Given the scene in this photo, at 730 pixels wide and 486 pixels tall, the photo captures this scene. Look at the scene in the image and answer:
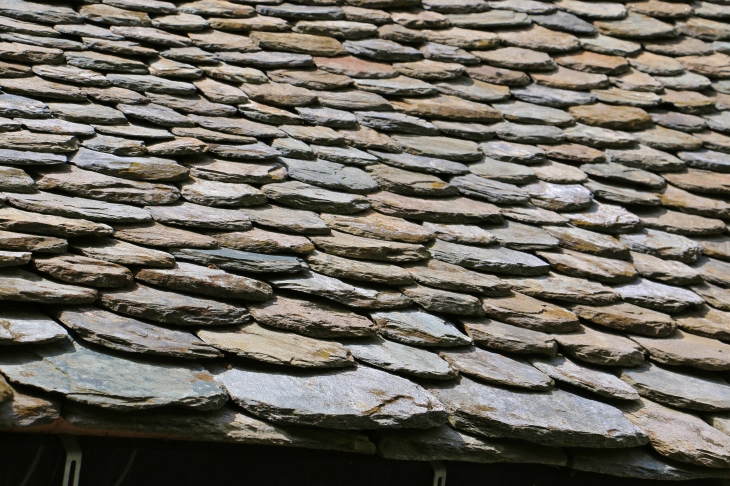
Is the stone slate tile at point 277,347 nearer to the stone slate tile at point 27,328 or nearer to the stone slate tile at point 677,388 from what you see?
the stone slate tile at point 27,328

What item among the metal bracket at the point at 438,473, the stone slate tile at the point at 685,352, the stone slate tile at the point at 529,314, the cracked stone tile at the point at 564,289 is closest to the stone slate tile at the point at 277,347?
the metal bracket at the point at 438,473

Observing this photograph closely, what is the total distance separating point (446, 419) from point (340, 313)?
1.44 feet

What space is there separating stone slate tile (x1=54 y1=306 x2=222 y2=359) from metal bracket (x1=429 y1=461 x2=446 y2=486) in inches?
31.3

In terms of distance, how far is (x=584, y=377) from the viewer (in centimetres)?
265

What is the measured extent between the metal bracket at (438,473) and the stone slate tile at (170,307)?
29.6 inches

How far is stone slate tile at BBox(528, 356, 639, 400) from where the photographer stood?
2.62 meters

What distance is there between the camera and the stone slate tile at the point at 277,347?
2227mm

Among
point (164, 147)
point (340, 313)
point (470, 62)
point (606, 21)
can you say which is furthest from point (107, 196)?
point (606, 21)

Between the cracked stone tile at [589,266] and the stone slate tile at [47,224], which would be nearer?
the stone slate tile at [47,224]

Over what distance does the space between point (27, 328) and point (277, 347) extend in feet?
2.11

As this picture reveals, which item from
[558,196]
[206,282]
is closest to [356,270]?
[206,282]

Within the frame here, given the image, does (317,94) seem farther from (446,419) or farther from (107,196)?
(446,419)

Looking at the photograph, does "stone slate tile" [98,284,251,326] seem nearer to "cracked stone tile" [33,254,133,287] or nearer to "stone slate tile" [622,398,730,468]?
"cracked stone tile" [33,254,133,287]

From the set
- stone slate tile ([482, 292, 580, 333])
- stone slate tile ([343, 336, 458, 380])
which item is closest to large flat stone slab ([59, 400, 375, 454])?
stone slate tile ([343, 336, 458, 380])
